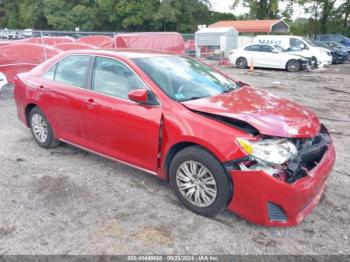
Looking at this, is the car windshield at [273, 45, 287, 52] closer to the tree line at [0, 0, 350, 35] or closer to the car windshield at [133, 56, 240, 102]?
the car windshield at [133, 56, 240, 102]

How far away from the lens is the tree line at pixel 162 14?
42031mm

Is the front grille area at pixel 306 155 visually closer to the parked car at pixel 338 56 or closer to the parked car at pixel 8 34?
the parked car at pixel 338 56

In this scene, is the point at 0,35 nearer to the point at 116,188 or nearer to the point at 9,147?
the point at 9,147

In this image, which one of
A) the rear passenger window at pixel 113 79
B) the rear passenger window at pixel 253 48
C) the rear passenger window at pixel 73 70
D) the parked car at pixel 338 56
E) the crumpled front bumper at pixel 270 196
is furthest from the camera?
the parked car at pixel 338 56

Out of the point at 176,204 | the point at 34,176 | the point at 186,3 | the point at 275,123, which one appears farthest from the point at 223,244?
the point at 186,3

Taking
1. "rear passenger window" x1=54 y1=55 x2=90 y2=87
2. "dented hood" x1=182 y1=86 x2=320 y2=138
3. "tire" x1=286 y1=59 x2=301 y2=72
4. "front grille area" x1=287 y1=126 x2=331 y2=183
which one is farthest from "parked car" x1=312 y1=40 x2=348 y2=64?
"rear passenger window" x1=54 y1=55 x2=90 y2=87

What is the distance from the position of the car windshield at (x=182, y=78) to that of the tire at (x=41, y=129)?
1.93 meters

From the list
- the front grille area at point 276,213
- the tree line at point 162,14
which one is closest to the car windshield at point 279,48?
the front grille area at point 276,213

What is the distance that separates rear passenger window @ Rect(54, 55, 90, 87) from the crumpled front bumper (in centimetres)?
244

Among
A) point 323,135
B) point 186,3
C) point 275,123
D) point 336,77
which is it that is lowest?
point 336,77

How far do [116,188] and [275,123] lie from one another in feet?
6.51

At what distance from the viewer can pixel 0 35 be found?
794 inches

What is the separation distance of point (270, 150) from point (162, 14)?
47612mm

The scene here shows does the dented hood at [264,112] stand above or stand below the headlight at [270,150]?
above
